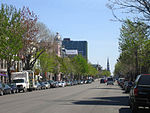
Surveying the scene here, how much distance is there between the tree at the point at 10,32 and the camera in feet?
163

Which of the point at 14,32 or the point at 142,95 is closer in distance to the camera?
the point at 142,95

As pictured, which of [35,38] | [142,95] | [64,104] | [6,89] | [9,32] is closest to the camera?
[142,95]

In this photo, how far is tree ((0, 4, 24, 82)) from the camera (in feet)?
163

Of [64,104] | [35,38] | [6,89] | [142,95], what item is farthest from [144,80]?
[35,38]

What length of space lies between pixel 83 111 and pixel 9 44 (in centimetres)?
3497

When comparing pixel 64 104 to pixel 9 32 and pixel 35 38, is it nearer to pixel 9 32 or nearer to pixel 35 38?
Result: pixel 9 32

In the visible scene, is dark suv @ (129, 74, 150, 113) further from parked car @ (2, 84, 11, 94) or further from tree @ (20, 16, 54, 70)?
tree @ (20, 16, 54, 70)

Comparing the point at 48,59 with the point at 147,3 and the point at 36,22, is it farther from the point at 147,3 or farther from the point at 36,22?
the point at 147,3

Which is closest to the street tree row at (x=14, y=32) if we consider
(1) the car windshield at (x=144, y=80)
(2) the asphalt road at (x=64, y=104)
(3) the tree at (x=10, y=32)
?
(3) the tree at (x=10, y=32)

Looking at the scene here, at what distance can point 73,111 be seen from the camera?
1745 cm

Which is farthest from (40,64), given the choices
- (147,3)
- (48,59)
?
(147,3)

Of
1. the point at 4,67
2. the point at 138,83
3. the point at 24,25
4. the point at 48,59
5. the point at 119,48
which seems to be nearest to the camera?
the point at 138,83

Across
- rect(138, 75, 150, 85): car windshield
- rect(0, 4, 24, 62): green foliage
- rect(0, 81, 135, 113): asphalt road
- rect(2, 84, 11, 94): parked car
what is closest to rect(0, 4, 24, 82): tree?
rect(0, 4, 24, 62): green foliage

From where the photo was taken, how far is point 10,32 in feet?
165
